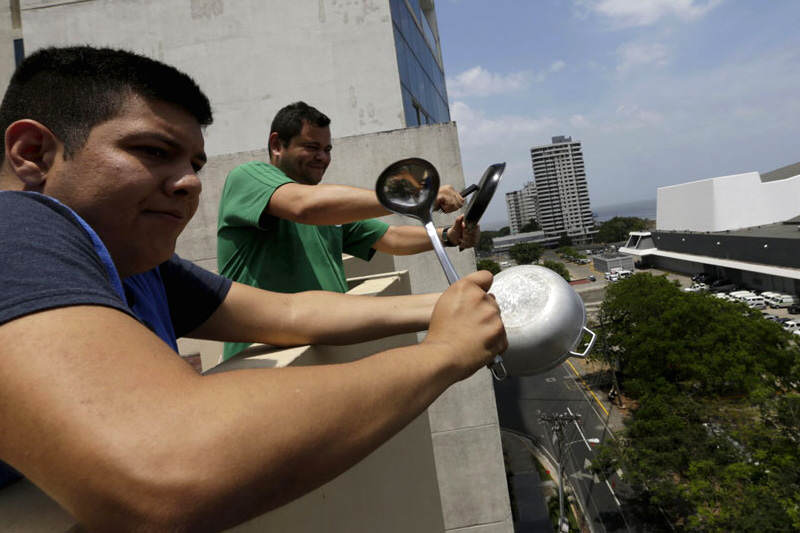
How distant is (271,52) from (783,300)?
3878 cm

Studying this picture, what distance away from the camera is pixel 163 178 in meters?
0.96

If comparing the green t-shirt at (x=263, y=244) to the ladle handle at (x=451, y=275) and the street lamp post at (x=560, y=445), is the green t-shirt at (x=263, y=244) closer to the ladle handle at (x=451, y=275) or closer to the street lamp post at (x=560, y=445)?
the ladle handle at (x=451, y=275)

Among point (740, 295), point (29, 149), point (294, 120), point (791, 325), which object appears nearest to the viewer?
point (29, 149)

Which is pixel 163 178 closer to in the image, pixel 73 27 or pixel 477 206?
pixel 477 206

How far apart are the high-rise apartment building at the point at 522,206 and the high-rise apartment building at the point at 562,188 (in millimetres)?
6383

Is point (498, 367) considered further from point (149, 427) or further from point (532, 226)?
point (532, 226)

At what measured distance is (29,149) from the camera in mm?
911

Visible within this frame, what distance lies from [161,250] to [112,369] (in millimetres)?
491

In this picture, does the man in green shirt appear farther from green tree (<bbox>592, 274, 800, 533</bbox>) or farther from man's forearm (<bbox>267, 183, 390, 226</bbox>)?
green tree (<bbox>592, 274, 800, 533</bbox>)

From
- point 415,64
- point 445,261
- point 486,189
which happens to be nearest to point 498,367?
point 445,261

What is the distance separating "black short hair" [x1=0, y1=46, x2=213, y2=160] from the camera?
35.7 inches

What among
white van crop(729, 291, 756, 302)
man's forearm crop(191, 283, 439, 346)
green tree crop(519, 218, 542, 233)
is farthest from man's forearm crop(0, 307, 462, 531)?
green tree crop(519, 218, 542, 233)

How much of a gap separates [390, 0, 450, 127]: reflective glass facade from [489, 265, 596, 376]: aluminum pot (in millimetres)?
8645

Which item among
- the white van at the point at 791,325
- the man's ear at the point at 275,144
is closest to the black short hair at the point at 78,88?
the man's ear at the point at 275,144
